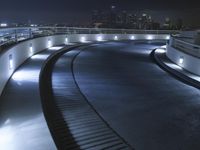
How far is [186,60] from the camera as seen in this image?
674 inches

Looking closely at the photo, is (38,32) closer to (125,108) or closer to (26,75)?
(26,75)

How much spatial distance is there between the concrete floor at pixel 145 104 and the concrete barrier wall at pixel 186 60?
1.30 m

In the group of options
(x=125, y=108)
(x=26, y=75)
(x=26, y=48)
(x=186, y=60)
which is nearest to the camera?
(x=125, y=108)

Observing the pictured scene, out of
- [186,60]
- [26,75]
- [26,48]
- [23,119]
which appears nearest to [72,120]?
[23,119]

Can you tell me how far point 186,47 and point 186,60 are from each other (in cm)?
251

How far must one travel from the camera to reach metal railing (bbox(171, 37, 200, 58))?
685 inches

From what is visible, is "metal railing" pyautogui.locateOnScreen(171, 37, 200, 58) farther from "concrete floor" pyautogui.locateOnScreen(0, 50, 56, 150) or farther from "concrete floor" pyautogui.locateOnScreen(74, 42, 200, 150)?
"concrete floor" pyautogui.locateOnScreen(0, 50, 56, 150)

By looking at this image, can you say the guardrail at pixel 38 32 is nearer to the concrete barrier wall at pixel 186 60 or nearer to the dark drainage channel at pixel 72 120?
the dark drainage channel at pixel 72 120

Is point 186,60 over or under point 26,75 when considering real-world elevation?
under

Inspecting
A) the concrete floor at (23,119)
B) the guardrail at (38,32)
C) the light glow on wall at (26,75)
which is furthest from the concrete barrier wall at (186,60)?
the guardrail at (38,32)

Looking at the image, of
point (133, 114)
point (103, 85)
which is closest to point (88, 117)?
point (133, 114)

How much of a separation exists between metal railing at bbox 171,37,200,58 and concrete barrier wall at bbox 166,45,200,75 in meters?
0.38

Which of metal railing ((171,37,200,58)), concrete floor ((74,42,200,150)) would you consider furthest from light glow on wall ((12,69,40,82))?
metal railing ((171,37,200,58))

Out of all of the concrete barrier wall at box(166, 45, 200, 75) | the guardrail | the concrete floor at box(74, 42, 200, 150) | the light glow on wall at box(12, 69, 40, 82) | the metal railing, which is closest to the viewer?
the concrete floor at box(74, 42, 200, 150)
